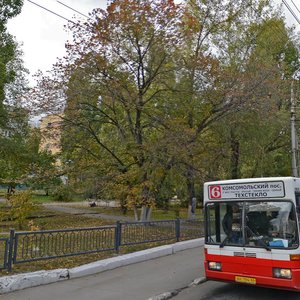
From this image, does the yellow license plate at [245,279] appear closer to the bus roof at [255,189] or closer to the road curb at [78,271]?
the bus roof at [255,189]

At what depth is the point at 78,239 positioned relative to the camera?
9.85m

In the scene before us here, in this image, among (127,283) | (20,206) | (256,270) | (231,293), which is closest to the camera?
(256,270)

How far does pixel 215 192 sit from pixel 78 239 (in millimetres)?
4203

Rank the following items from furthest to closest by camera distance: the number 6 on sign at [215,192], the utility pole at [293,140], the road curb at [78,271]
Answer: the utility pole at [293,140], the number 6 on sign at [215,192], the road curb at [78,271]

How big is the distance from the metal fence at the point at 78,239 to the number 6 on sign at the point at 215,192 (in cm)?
382

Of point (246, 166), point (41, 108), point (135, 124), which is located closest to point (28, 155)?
point (41, 108)

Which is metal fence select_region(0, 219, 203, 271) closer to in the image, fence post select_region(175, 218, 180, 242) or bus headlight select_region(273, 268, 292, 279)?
fence post select_region(175, 218, 180, 242)

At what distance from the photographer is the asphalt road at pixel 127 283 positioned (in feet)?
23.1

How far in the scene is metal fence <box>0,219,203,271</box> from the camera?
820 centimetres

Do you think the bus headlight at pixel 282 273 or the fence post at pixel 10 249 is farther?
the fence post at pixel 10 249

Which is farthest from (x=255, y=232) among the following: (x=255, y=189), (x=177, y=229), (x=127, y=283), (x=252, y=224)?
(x=177, y=229)

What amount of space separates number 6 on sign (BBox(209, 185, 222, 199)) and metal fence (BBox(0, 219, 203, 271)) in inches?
150

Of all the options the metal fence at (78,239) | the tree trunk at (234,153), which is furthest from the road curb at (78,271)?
the tree trunk at (234,153)

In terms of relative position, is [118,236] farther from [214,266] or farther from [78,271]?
[214,266]
